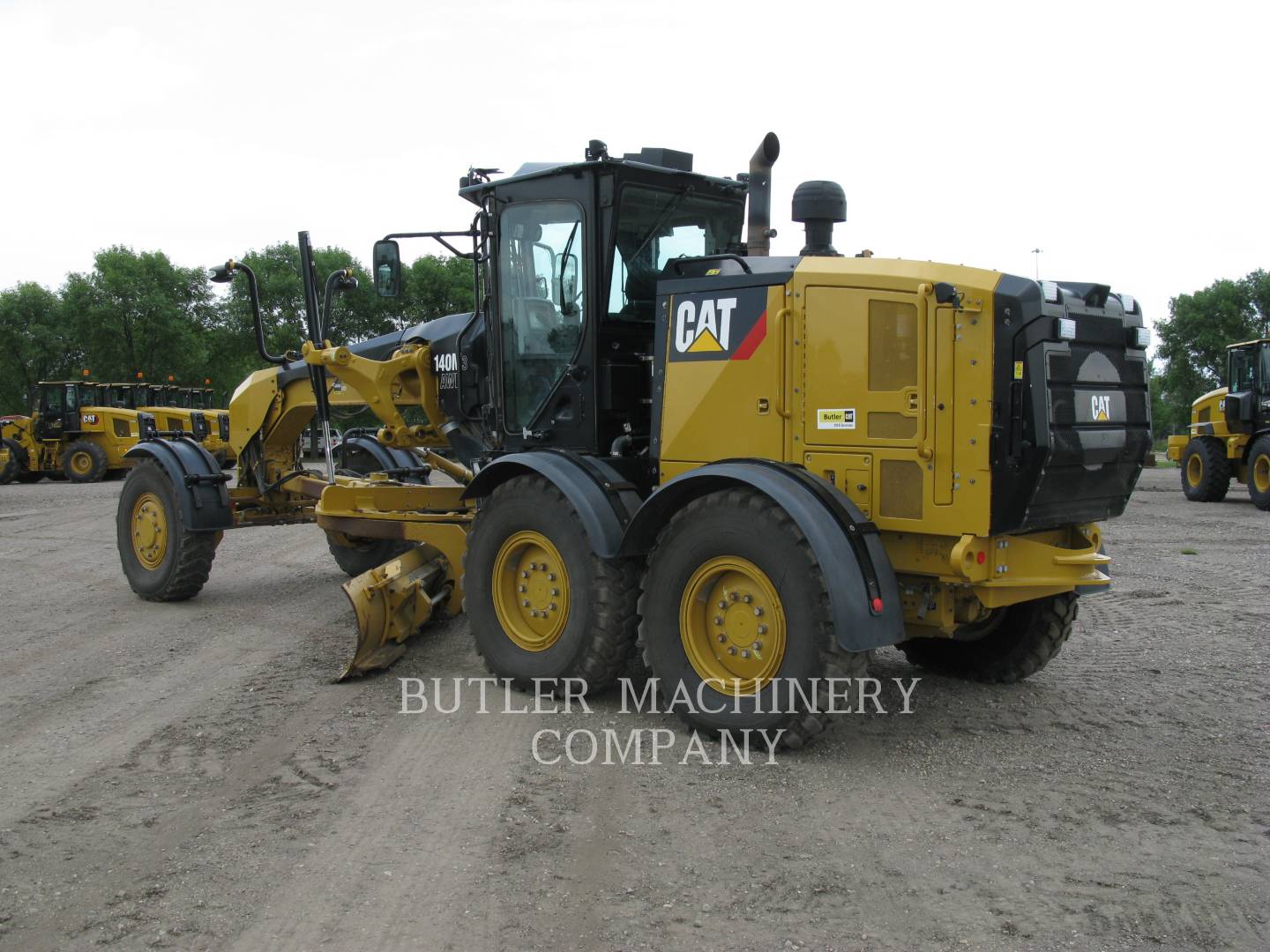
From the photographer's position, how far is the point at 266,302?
45469mm

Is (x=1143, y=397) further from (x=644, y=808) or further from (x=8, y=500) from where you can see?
(x=8, y=500)

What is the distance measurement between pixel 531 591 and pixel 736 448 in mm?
1574

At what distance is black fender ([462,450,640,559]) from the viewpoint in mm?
5945

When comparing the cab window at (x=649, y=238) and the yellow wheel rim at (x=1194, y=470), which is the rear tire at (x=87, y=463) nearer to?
the yellow wheel rim at (x=1194, y=470)

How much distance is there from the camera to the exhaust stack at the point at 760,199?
22.2 ft

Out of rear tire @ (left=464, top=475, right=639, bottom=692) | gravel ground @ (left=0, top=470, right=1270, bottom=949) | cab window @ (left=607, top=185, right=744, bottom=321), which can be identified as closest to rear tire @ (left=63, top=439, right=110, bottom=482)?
gravel ground @ (left=0, top=470, right=1270, bottom=949)

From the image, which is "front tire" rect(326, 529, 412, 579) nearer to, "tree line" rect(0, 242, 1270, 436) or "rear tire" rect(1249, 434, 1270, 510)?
"rear tire" rect(1249, 434, 1270, 510)

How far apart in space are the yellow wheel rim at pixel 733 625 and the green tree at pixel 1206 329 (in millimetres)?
53823

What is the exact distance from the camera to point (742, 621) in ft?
17.6

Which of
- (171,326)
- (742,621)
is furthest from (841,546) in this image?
(171,326)

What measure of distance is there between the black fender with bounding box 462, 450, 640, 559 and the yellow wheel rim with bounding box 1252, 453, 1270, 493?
1581 centimetres

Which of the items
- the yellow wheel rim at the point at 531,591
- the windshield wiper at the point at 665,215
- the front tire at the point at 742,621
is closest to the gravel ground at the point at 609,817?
the front tire at the point at 742,621

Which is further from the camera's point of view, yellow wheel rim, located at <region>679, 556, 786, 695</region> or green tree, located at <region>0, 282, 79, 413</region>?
green tree, located at <region>0, 282, 79, 413</region>

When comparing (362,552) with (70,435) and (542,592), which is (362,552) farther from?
(70,435)
